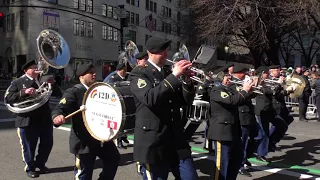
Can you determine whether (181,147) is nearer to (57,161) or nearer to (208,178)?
(208,178)

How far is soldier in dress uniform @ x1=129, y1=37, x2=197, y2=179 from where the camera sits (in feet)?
11.5

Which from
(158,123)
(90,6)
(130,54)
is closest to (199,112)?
(158,123)

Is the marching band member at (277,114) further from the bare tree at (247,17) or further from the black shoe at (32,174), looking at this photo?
the bare tree at (247,17)

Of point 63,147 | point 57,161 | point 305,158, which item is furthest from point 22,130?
point 305,158

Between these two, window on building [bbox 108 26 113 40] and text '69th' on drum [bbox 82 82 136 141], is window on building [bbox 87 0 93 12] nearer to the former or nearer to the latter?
window on building [bbox 108 26 113 40]

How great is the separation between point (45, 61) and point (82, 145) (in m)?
2.02

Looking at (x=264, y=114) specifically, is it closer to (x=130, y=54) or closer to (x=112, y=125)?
(x=130, y=54)

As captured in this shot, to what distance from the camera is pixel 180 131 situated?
3.66 metres

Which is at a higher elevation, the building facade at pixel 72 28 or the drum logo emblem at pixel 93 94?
the building facade at pixel 72 28

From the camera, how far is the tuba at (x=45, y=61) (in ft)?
19.5

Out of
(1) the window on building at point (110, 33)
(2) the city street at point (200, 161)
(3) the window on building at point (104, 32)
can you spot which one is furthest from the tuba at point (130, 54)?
(1) the window on building at point (110, 33)

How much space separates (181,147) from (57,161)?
4016 mm

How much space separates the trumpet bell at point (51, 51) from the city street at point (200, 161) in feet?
5.76

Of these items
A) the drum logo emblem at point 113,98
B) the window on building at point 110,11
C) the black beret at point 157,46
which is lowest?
the drum logo emblem at point 113,98
